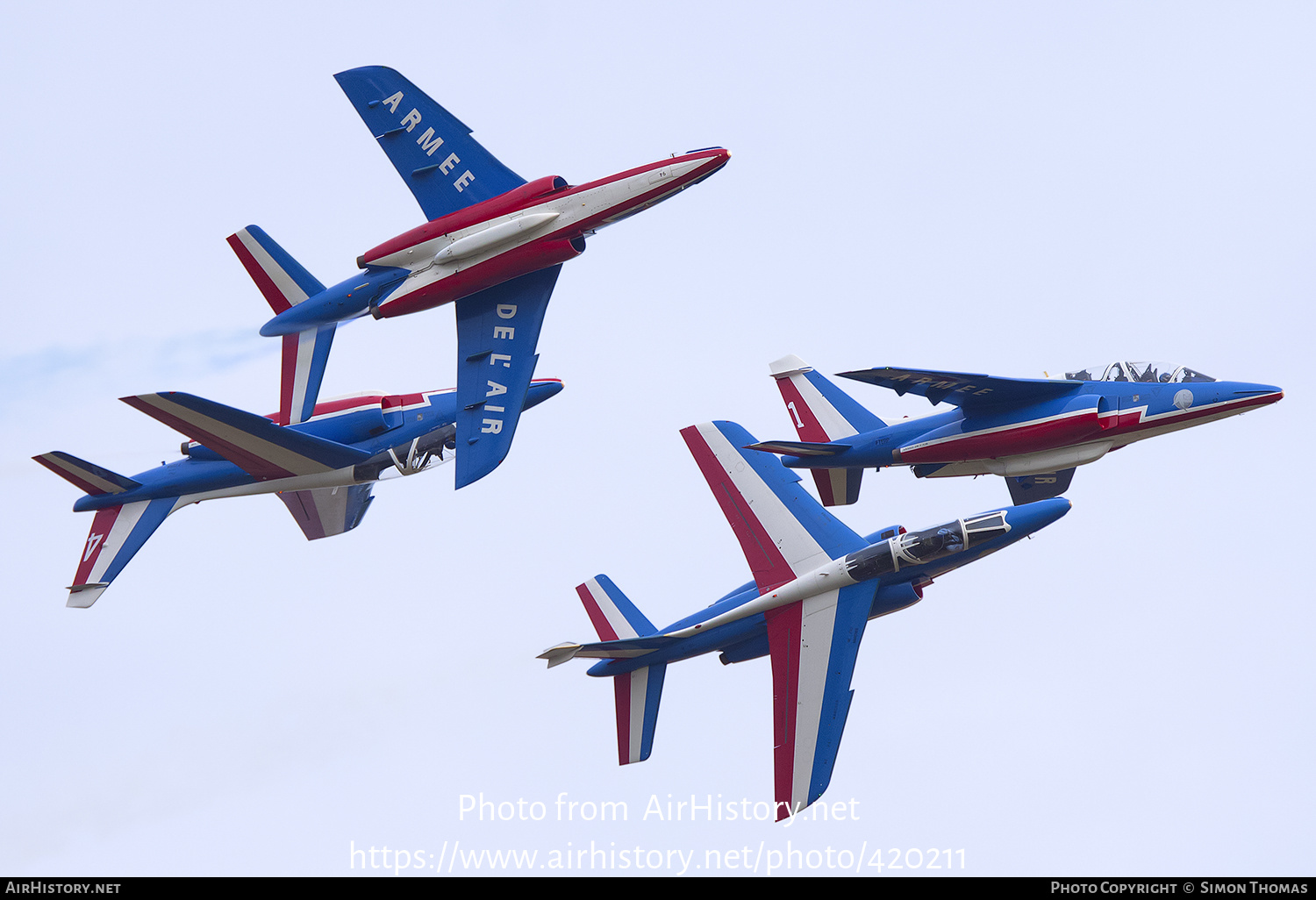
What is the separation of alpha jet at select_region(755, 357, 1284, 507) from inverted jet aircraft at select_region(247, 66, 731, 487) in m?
6.70

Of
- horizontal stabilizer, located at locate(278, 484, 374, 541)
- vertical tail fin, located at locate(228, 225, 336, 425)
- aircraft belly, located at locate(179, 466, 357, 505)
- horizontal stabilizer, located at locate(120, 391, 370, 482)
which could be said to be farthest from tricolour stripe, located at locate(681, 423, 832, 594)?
vertical tail fin, located at locate(228, 225, 336, 425)

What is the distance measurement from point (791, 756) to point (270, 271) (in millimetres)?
18067

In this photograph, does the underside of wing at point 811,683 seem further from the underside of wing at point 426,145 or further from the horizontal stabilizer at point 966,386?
the underside of wing at point 426,145

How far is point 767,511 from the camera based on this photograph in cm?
4562

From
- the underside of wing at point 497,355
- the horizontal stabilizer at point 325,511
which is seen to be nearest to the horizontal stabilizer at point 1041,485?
the underside of wing at point 497,355

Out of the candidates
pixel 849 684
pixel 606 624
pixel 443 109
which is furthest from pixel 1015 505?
pixel 443 109

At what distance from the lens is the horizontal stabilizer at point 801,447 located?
4431cm

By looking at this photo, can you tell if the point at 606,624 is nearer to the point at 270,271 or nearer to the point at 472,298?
the point at 472,298

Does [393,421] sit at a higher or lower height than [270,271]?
lower

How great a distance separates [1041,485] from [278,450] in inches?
784

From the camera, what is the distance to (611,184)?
43.0m

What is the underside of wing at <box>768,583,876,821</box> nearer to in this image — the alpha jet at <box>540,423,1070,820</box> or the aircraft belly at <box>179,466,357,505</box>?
the alpha jet at <box>540,423,1070,820</box>

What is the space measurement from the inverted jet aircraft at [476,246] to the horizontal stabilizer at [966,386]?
6687 millimetres

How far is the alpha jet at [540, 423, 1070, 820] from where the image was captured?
141 ft
